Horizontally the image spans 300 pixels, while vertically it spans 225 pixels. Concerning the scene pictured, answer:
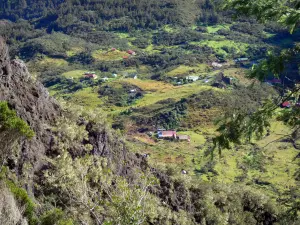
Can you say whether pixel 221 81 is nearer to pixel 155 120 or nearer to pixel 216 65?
pixel 216 65

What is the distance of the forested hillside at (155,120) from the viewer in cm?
946

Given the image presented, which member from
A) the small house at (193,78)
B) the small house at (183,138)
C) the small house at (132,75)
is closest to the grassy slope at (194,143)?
the small house at (183,138)

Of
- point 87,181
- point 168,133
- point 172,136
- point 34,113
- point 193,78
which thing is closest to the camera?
point 87,181

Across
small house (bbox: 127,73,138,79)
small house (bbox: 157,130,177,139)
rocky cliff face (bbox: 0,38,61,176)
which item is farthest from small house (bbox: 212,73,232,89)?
rocky cliff face (bbox: 0,38,61,176)

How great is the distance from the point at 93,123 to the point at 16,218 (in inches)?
527

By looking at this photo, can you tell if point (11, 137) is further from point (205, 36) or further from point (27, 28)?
point (27, 28)

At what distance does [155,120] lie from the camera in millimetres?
89188

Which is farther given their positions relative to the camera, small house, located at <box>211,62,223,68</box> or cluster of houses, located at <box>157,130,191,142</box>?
small house, located at <box>211,62,223,68</box>

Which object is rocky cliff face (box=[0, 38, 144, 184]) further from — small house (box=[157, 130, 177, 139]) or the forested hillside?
small house (box=[157, 130, 177, 139])

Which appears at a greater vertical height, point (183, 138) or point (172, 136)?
point (172, 136)

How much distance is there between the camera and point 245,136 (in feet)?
28.7

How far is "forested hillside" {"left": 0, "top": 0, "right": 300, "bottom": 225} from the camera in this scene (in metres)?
9.46

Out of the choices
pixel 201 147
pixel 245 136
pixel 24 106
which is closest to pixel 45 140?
pixel 24 106

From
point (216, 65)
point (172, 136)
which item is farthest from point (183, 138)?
point (216, 65)
